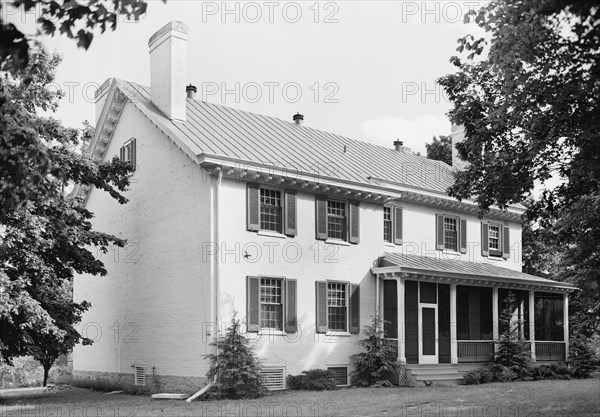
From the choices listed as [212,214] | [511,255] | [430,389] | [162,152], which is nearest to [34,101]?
[162,152]

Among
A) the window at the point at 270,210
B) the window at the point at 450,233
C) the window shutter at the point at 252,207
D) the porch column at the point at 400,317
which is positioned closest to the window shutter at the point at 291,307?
the window at the point at 270,210

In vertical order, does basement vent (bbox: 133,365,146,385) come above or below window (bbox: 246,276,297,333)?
below

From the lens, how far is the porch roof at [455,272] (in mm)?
24391

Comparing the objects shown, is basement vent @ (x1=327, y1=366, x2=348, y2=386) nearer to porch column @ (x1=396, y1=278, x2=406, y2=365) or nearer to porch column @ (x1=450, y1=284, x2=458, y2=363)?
porch column @ (x1=396, y1=278, x2=406, y2=365)

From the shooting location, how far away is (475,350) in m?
26.3

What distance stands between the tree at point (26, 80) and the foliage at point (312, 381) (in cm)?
1192

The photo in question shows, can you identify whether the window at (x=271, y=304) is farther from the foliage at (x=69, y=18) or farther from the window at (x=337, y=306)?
the foliage at (x=69, y=18)

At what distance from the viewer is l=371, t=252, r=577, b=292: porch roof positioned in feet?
80.0

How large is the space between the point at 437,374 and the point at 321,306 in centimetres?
440

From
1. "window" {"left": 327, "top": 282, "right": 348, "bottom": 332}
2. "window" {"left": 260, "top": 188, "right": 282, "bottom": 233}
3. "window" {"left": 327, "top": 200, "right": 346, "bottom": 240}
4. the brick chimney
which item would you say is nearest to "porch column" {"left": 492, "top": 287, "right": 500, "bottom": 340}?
"window" {"left": 327, "top": 282, "right": 348, "bottom": 332}

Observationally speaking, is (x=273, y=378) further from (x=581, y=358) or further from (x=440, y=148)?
(x=440, y=148)

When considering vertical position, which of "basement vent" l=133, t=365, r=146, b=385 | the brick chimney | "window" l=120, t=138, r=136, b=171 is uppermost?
the brick chimney

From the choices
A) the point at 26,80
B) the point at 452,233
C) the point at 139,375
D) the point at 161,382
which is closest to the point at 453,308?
the point at 452,233

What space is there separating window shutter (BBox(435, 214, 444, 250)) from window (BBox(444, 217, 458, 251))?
364 mm
